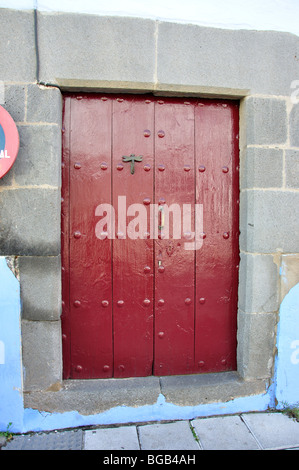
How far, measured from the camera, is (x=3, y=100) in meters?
1.86

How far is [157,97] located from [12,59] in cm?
95

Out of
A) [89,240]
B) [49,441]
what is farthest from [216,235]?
[49,441]

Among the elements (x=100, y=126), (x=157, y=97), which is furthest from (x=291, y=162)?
(x=100, y=126)

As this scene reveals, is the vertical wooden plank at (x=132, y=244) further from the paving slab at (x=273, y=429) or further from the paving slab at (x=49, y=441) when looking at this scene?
the paving slab at (x=273, y=429)

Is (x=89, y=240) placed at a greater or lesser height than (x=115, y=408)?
greater

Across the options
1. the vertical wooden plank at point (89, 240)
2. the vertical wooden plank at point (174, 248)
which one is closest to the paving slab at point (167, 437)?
the vertical wooden plank at point (174, 248)

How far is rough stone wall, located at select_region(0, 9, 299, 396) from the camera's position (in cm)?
186

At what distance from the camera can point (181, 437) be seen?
184cm

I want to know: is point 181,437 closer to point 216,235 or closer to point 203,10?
point 216,235

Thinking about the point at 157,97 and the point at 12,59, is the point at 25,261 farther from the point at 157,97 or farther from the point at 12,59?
the point at 157,97

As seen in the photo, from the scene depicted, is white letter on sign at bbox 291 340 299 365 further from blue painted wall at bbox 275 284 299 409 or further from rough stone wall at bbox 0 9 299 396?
rough stone wall at bbox 0 9 299 396

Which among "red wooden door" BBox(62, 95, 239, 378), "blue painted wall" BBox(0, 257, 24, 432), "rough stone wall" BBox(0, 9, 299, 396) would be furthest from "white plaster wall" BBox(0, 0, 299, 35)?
"blue painted wall" BBox(0, 257, 24, 432)

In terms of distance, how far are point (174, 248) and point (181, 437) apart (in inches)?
47.2

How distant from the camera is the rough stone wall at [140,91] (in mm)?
1863
